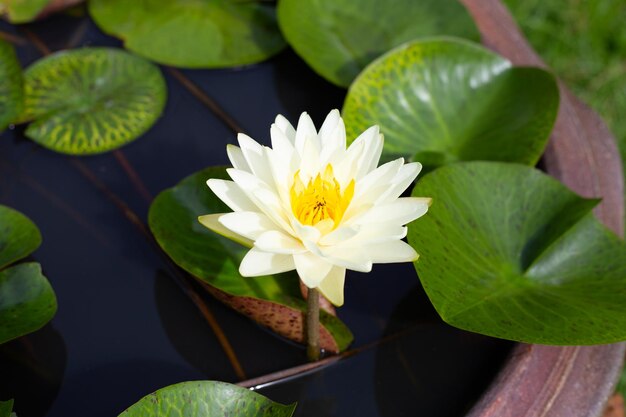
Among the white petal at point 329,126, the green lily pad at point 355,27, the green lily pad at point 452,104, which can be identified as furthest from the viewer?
the green lily pad at point 355,27

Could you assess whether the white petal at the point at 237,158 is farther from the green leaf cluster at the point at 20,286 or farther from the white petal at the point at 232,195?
the green leaf cluster at the point at 20,286

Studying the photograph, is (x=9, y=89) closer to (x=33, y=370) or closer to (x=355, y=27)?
(x=33, y=370)

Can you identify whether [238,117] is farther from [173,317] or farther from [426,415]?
[426,415]

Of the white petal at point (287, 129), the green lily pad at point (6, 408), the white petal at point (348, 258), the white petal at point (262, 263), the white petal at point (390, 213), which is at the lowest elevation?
the green lily pad at point (6, 408)

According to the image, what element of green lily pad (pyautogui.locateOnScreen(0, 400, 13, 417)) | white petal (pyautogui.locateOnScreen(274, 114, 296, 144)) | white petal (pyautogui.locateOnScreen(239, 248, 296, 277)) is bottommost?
green lily pad (pyautogui.locateOnScreen(0, 400, 13, 417))

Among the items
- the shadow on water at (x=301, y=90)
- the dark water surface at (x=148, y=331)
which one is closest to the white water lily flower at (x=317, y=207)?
the dark water surface at (x=148, y=331)

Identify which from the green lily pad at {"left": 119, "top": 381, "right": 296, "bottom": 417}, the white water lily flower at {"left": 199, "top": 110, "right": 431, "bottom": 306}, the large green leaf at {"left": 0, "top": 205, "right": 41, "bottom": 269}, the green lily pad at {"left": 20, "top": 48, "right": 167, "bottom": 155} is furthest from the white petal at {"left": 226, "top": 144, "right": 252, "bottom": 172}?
the green lily pad at {"left": 20, "top": 48, "right": 167, "bottom": 155}

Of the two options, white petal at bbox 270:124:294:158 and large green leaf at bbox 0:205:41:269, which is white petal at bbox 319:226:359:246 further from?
large green leaf at bbox 0:205:41:269

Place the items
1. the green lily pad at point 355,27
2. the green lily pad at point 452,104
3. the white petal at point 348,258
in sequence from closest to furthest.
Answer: the white petal at point 348,258, the green lily pad at point 452,104, the green lily pad at point 355,27
